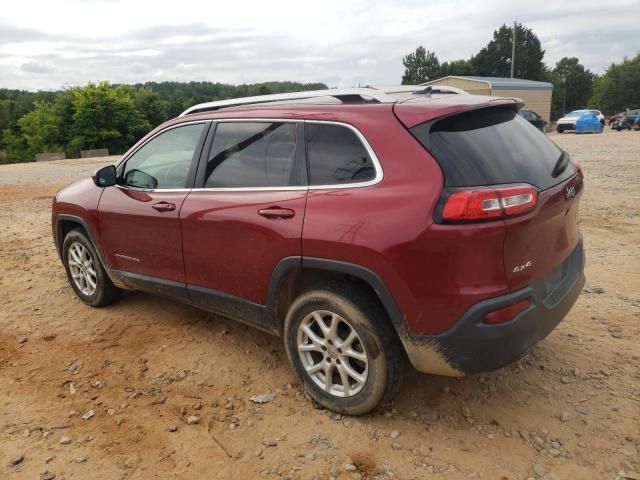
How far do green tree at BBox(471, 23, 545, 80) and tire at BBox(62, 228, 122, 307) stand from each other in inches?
3265

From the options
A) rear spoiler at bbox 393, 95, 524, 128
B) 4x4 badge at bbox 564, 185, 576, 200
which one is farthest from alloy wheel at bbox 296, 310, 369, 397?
4x4 badge at bbox 564, 185, 576, 200

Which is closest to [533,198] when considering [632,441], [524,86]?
[632,441]

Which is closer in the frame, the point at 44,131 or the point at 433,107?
the point at 433,107

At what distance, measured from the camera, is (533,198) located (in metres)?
2.58

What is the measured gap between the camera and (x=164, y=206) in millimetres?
3738

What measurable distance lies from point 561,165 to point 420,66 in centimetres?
9689

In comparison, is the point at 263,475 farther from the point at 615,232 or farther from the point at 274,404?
the point at 615,232

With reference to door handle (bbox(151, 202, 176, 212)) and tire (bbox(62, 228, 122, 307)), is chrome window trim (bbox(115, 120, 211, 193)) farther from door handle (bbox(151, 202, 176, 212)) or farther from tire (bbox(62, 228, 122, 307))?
tire (bbox(62, 228, 122, 307))

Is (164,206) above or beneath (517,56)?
beneath

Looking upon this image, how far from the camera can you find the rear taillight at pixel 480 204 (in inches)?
96.0

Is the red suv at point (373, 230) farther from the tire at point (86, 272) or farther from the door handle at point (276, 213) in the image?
the tire at point (86, 272)

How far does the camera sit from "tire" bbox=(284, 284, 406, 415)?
278 cm

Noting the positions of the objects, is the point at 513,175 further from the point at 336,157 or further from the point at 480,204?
the point at 336,157

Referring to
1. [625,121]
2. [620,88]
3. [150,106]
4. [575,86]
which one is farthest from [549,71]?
[150,106]
